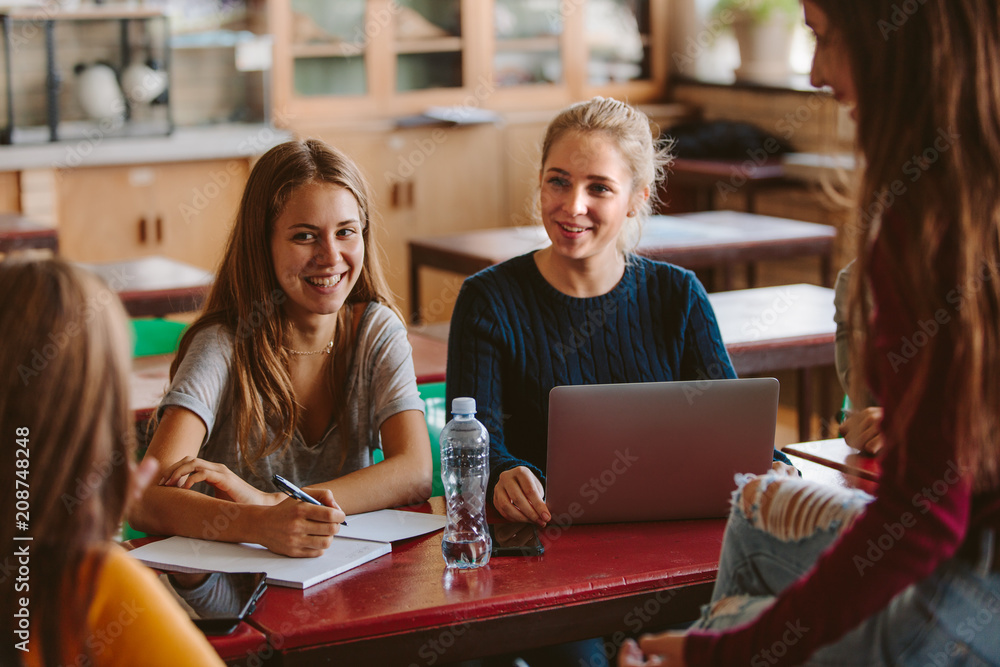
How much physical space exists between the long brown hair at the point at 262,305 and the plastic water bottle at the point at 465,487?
363 millimetres

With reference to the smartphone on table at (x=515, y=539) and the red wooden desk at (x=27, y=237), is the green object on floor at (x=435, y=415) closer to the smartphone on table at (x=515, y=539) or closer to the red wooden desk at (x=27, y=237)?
the smartphone on table at (x=515, y=539)

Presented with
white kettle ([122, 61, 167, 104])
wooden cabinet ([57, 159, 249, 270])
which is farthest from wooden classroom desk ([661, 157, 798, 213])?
white kettle ([122, 61, 167, 104])

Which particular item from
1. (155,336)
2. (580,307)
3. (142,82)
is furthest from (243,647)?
(142,82)

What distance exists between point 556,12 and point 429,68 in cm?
80

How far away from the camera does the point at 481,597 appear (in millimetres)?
1278

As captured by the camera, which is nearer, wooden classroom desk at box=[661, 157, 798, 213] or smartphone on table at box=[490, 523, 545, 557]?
smartphone on table at box=[490, 523, 545, 557]

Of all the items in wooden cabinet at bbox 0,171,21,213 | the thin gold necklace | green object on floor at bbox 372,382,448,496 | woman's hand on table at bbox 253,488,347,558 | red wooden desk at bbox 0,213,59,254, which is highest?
wooden cabinet at bbox 0,171,21,213

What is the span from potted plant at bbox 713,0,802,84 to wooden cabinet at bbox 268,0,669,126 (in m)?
0.64

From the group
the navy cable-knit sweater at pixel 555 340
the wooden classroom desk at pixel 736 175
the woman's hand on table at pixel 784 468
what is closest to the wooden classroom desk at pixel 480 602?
the woman's hand on table at pixel 784 468

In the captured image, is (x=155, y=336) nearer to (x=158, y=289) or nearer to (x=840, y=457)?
(x=158, y=289)

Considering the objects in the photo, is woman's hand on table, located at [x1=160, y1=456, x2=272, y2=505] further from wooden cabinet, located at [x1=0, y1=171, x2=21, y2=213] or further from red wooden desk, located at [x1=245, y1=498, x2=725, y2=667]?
wooden cabinet, located at [x1=0, y1=171, x2=21, y2=213]

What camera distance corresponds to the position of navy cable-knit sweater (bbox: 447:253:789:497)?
1896 millimetres

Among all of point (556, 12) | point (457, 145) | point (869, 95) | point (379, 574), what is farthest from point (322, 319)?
point (556, 12)

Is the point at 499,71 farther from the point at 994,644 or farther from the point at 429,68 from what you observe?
the point at 994,644
